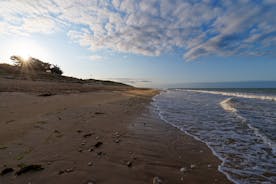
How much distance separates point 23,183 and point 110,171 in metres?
1.40

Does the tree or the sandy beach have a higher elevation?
the tree

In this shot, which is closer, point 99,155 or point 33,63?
point 99,155

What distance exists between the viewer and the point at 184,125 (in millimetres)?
7859

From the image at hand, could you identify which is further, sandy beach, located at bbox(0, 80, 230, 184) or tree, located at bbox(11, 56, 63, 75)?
tree, located at bbox(11, 56, 63, 75)


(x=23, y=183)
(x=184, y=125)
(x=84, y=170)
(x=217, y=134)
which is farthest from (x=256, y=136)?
(x=23, y=183)

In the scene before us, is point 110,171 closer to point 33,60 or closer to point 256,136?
point 256,136

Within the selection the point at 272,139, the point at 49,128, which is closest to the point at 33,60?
the point at 49,128

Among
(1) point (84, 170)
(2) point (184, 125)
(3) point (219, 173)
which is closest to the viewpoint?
(1) point (84, 170)

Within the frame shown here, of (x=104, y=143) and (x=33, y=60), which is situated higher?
(x=33, y=60)

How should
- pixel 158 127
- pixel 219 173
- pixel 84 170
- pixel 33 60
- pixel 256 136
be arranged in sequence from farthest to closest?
pixel 33 60, pixel 158 127, pixel 256 136, pixel 219 173, pixel 84 170

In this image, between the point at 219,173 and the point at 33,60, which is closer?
the point at 219,173

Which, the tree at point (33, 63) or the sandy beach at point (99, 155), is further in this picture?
the tree at point (33, 63)

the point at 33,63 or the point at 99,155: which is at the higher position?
the point at 33,63

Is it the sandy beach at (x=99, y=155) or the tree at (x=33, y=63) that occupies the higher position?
the tree at (x=33, y=63)
